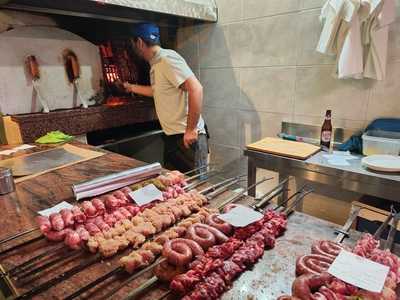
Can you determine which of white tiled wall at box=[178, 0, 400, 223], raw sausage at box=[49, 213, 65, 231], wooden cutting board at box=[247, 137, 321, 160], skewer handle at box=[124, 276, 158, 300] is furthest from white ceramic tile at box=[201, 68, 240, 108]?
skewer handle at box=[124, 276, 158, 300]

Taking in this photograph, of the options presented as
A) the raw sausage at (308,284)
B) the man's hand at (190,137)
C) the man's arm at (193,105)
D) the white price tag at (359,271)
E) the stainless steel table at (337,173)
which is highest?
the man's arm at (193,105)

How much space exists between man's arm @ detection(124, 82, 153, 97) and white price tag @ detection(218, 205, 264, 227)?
179 centimetres

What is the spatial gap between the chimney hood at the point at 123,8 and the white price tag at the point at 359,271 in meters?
2.04

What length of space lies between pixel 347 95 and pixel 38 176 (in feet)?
6.77

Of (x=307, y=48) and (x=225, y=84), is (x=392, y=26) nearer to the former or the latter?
(x=307, y=48)

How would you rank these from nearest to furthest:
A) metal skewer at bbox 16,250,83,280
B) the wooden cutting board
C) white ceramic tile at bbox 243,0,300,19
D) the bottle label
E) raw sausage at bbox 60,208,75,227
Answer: metal skewer at bbox 16,250,83,280, raw sausage at bbox 60,208,75,227, the wooden cutting board, the bottle label, white ceramic tile at bbox 243,0,300,19

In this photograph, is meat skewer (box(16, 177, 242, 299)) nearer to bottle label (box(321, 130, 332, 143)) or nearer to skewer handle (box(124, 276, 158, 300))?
skewer handle (box(124, 276, 158, 300))

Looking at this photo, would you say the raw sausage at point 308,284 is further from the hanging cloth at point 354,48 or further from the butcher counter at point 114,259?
the hanging cloth at point 354,48

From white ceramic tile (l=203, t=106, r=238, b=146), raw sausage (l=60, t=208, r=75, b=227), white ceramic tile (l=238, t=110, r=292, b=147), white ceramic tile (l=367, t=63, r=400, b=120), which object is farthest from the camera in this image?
white ceramic tile (l=203, t=106, r=238, b=146)

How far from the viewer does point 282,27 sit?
7.00 ft

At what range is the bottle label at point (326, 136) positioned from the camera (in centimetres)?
193

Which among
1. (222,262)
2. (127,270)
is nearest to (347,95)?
(222,262)

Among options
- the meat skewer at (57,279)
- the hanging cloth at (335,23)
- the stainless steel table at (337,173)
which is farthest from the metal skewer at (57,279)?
the hanging cloth at (335,23)

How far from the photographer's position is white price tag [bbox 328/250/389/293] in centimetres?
67
